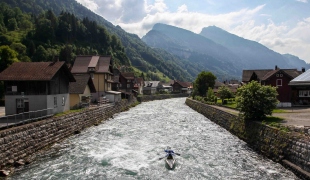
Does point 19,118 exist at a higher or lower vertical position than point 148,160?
higher

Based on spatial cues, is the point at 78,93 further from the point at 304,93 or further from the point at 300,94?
the point at 304,93

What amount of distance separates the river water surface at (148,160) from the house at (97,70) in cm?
3470

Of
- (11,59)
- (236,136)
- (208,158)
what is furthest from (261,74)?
(11,59)

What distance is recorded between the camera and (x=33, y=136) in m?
25.1

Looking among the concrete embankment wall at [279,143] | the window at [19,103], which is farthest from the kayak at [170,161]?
the window at [19,103]

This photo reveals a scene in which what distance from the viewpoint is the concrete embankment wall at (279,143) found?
18.7 m

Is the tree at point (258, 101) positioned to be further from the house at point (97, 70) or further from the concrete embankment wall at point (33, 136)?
the house at point (97, 70)

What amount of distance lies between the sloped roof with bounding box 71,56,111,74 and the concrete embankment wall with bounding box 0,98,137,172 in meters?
30.8

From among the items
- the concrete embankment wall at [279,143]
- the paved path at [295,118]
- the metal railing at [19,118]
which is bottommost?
the concrete embankment wall at [279,143]

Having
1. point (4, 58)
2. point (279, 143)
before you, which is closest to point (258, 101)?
point (279, 143)

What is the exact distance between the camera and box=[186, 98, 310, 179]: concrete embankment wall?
1870cm

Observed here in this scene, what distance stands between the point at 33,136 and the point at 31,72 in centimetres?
1272

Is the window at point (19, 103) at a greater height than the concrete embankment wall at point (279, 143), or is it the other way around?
the window at point (19, 103)

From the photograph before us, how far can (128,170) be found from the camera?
A: 67.2 feet
